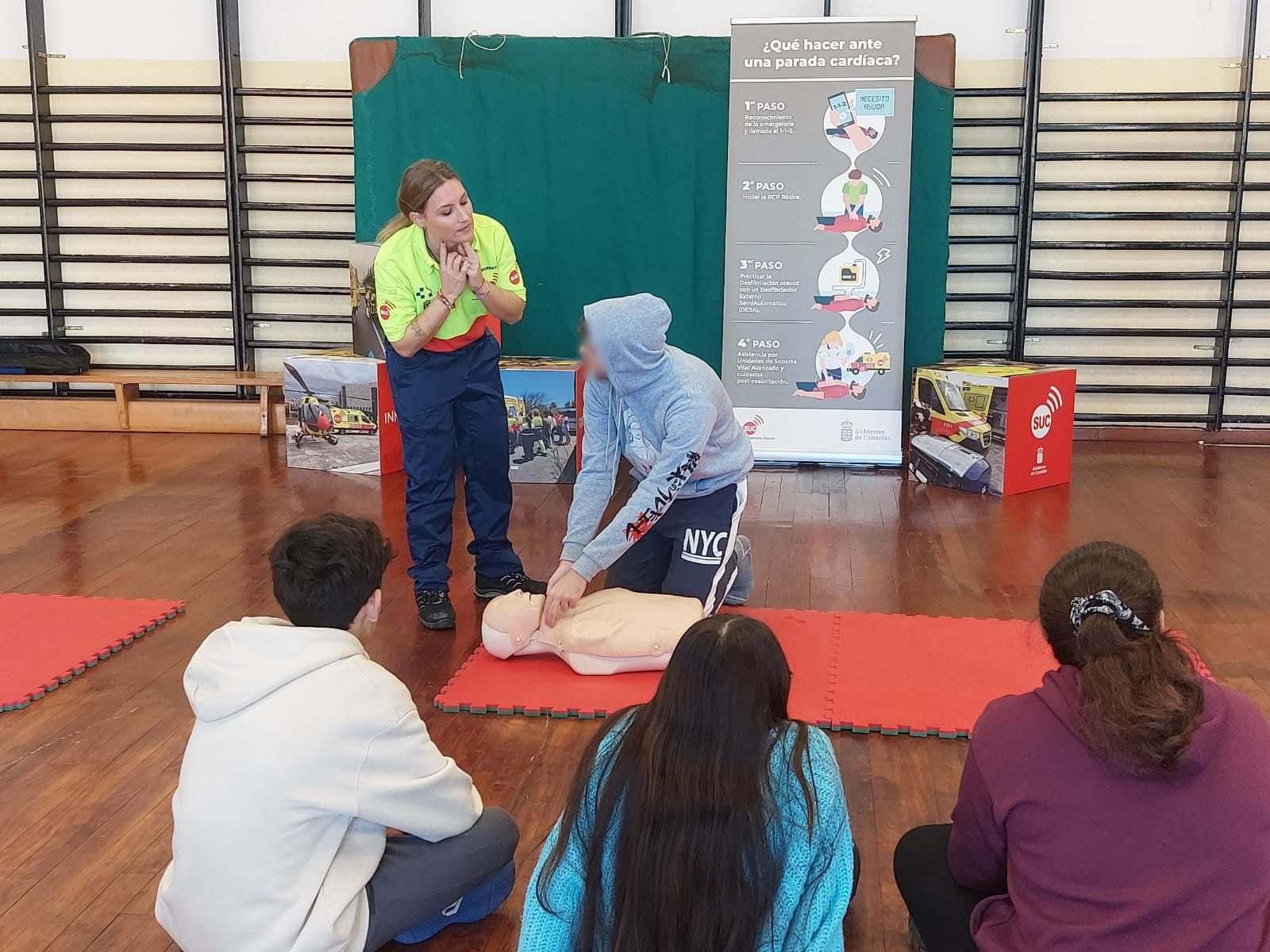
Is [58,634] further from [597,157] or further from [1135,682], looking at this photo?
[597,157]

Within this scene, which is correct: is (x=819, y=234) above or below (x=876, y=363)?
above

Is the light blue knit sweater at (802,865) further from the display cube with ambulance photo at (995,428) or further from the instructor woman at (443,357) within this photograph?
the display cube with ambulance photo at (995,428)

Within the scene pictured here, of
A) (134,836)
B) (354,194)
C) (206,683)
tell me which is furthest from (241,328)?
(206,683)

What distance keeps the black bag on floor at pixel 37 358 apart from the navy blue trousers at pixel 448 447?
3913 mm

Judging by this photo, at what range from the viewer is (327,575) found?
1.67 m

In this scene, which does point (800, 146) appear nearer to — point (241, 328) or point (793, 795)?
point (241, 328)

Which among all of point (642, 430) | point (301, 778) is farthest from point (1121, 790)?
point (642, 430)

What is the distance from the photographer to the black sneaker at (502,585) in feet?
11.7

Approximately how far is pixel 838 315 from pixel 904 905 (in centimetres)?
389

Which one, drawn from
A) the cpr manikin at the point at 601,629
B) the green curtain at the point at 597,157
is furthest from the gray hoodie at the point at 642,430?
the green curtain at the point at 597,157

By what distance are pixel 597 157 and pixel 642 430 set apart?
3276 mm

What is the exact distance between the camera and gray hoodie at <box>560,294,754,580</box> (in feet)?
8.89

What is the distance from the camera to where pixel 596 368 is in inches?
110

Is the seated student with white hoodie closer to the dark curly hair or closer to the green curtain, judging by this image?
the dark curly hair
